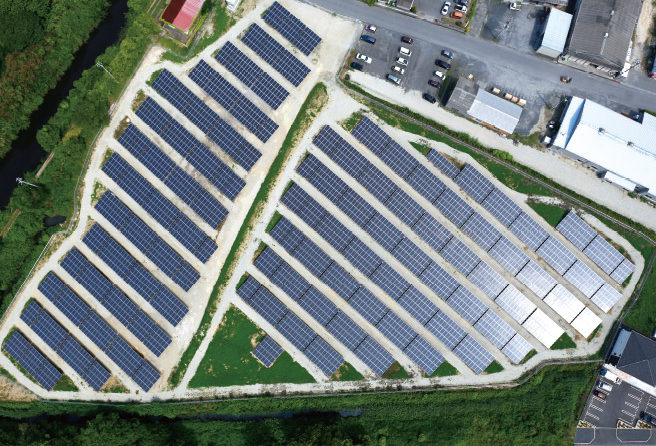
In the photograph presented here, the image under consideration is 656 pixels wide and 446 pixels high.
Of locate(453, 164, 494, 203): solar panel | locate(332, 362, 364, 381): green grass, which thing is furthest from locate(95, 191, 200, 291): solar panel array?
locate(453, 164, 494, 203): solar panel

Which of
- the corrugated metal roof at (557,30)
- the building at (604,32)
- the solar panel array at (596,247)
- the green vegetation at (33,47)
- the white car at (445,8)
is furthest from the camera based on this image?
the green vegetation at (33,47)

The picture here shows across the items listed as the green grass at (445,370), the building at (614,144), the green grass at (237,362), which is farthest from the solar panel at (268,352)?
the building at (614,144)

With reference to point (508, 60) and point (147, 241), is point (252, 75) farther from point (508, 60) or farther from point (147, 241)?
point (508, 60)

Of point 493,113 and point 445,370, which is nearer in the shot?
point 445,370

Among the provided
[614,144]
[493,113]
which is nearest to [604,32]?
[614,144]

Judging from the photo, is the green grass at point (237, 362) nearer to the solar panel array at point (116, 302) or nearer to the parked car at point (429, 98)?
the solar panel array at point (116, 302)

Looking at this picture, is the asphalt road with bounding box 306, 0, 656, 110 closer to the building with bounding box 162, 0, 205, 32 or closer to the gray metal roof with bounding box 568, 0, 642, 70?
the gray metal roof with bounding box 568, 0, 642, 70
